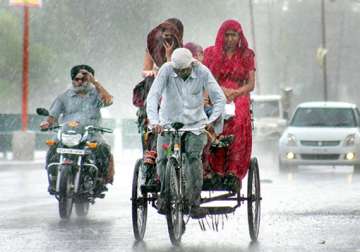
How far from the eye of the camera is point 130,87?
69.7 m

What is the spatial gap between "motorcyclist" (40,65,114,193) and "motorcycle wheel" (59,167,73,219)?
32.2 inches

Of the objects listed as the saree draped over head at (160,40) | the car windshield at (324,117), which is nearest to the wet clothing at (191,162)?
the saree draped over head at (160,40)

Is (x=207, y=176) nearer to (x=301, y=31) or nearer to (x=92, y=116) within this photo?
(x=92, y=116)

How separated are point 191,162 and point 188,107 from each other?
490mm

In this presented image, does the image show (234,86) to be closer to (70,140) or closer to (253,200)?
(253,200)

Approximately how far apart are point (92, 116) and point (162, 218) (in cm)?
165

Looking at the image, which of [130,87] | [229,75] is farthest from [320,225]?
[130,87]

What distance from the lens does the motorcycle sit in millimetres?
15086

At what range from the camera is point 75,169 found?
50.6ft

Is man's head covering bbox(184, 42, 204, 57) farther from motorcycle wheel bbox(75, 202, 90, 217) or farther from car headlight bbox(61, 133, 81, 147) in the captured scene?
motorcycle wheel bbox(75, 202, 90, 217)

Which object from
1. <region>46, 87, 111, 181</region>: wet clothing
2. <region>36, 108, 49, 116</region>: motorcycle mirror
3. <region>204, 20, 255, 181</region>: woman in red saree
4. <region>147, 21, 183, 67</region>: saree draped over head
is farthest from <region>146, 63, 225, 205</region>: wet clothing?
<region>46, 87, 111, 181</region>: wet clothing

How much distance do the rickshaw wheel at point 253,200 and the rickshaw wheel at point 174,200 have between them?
0.83 m

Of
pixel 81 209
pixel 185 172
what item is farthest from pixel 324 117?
pixel 185 172

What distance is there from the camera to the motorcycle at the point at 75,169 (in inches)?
594
